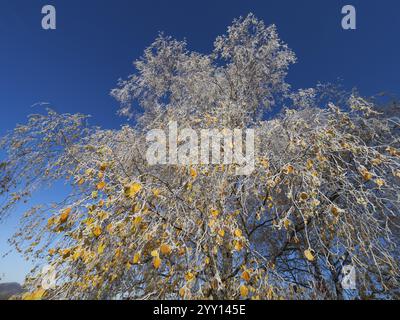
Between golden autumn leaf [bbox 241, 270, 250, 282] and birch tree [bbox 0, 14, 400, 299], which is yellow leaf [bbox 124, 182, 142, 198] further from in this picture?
golden autumn leaf [bbox 241, 270, 250, 282]

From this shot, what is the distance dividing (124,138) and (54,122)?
117cm

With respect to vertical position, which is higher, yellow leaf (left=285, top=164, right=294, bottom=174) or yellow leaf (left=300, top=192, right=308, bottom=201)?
yellow leaf (left=285, top=164, right=294, bottom=174)

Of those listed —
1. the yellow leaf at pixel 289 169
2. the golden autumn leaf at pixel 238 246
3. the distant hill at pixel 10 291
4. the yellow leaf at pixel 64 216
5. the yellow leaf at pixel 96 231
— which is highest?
the yellow leaf at pixel 289 169

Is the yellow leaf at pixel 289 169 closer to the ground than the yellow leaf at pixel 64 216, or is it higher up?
higher up

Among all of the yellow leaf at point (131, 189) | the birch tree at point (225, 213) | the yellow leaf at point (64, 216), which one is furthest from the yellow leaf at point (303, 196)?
the yellow leaf at point (64, 216)

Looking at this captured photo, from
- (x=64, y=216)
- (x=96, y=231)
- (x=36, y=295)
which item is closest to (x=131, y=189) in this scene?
(x=96, y=231)

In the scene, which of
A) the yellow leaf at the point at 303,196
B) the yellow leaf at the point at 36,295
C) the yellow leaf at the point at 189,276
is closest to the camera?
the yellow leaf at the point at 36,295

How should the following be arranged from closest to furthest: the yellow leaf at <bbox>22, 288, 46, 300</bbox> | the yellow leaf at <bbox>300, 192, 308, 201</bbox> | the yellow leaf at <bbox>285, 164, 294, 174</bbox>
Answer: the yellow leaf at <bbox>22, 288, 46, 300</bbox> → the yellow leaf at <bbox>300, 192, 308, 201</bbox> → the yellow leaf at <bbox>285, 164, 294, 174</bbox>

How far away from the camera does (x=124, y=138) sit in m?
4.56

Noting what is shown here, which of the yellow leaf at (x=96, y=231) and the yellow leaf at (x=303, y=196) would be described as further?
the yellow leaf at (x=303, y=196)

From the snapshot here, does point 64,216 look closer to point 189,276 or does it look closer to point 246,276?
point 189,276

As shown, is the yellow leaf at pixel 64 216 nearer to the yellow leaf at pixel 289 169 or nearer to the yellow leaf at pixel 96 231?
the yellow leaf at pixel 96 231

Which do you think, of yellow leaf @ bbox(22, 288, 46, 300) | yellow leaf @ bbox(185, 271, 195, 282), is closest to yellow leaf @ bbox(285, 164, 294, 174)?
yellow leaf @ bbox(185, 271, 195, 282)

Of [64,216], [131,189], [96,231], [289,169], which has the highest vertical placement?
[289,169]
